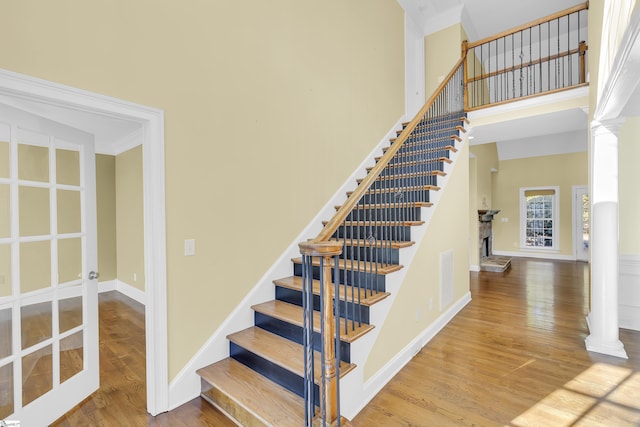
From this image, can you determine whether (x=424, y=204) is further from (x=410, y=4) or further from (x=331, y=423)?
(x=410, y=4)

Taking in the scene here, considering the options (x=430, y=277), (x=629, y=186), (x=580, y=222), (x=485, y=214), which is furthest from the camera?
(x=580, y=222)

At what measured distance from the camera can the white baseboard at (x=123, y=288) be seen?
4758 mm

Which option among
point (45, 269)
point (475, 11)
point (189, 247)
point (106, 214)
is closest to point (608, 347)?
point (189, 247)

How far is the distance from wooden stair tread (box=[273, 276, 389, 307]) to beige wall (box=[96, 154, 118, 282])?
4060 mm

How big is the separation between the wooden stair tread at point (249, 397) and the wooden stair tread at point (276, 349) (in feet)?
0.55

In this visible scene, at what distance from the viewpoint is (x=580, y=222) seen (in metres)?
8.07

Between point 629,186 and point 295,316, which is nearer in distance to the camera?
point 295,316

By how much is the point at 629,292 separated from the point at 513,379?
2.39 meters

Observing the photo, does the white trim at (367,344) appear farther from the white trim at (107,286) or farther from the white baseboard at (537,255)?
the white baseboard at (537,255)

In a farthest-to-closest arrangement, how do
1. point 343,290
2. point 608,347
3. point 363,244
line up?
point 608,347 < point 363,244 < point 343,290

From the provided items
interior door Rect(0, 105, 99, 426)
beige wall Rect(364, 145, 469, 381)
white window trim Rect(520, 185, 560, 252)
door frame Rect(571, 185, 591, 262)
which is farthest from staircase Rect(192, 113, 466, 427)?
door frame Rect(571, 185, 591, 262)

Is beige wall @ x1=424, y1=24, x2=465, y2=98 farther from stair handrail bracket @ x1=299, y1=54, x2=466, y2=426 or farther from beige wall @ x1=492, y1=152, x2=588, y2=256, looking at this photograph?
beige wall @ x1=492, y1=152, x2=588, y2=256

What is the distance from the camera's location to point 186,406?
2174 millimetres

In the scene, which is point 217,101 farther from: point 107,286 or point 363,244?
point 107,286
